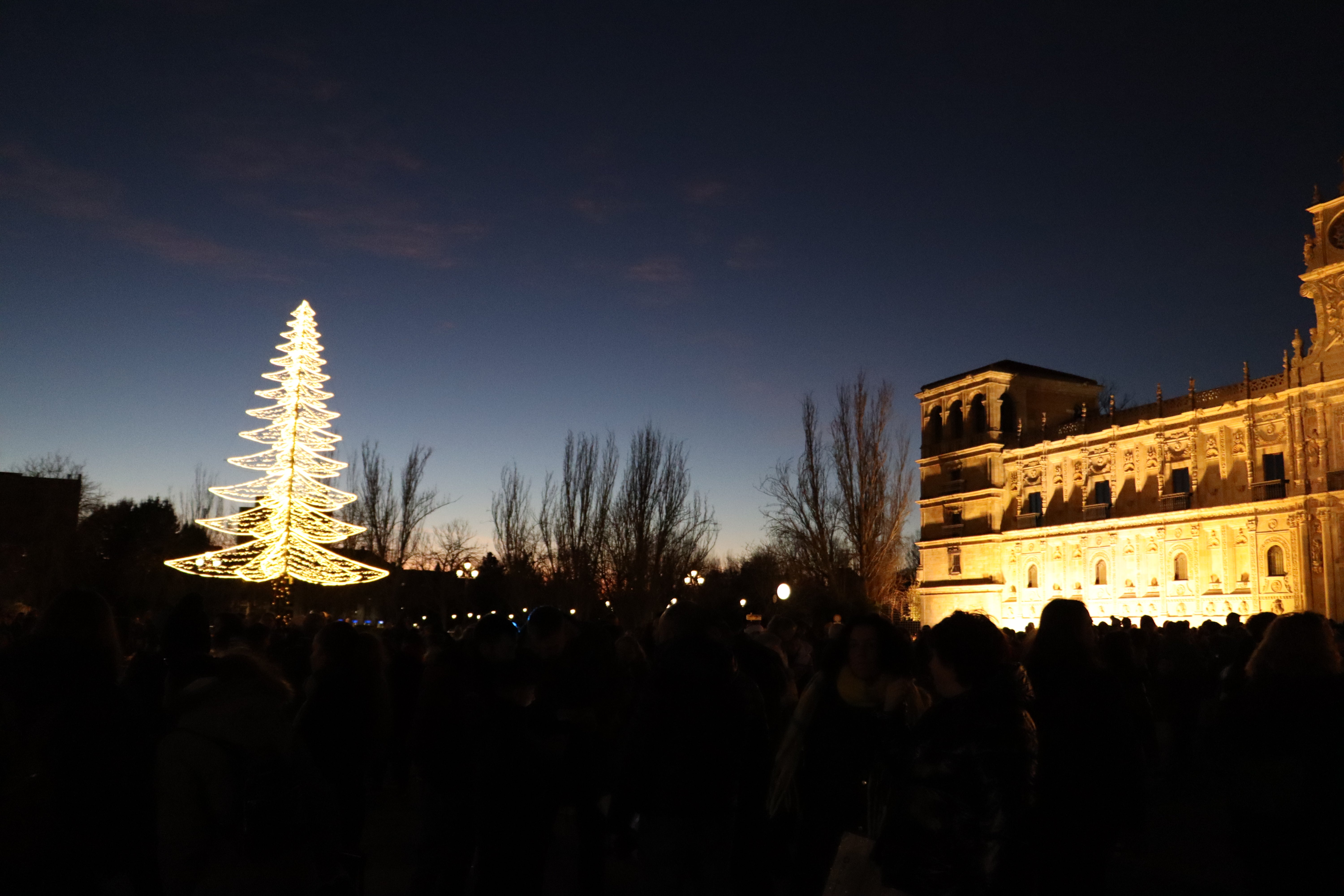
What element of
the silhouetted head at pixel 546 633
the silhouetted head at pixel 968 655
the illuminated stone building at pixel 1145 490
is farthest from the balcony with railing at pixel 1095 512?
the silhouetted head at pixel 968 655

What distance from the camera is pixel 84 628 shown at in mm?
3156

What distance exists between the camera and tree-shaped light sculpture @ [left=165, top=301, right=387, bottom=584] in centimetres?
2156

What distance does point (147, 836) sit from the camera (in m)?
3.19

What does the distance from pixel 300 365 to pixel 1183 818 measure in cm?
1959

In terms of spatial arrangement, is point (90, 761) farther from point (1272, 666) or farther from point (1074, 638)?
point (1272, 666)

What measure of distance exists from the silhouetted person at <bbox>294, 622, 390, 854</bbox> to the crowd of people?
0.01m

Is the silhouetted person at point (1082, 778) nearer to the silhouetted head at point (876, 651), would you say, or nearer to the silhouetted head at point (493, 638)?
the silhouetted head at point (876, 651)

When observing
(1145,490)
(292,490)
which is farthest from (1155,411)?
(292,490)

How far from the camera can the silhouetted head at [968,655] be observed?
325 centimetres

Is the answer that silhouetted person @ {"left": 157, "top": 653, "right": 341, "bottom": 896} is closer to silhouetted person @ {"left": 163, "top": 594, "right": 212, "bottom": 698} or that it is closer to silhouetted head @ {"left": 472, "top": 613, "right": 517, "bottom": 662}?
silhouetted head @ {"left": 472, "top": 613, "right": 517, "bottom": 662}

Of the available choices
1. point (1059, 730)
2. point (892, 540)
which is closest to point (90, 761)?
point (1059, 730)

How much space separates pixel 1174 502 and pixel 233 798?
3877 centimetres

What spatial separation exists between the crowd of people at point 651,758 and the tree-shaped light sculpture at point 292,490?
1575cm

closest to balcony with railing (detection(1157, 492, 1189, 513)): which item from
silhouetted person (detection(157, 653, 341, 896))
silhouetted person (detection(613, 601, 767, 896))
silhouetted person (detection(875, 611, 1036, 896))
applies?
silhouetted person (detection(613, 601, 767, 896))
